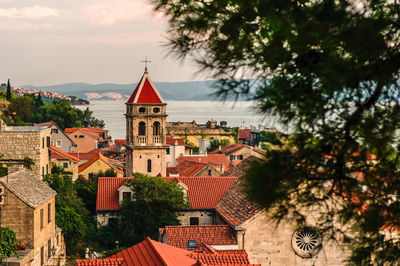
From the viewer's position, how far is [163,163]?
44938mm

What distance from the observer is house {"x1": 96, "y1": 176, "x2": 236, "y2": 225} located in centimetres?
3203

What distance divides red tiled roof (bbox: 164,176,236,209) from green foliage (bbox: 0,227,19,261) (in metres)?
13.6

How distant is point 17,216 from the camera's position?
2084 cm

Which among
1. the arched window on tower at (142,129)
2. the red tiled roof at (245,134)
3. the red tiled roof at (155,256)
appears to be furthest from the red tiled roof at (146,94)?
the red tiled roof at (245,134)

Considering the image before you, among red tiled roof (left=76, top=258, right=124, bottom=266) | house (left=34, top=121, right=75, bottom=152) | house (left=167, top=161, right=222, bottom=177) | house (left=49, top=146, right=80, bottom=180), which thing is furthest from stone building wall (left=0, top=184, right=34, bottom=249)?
house (left=34, top=121, right=75, bottom=152)

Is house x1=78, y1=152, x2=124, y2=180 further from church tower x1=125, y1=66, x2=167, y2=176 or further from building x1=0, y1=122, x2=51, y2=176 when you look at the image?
building x1=0, y1=122, x2=51, y2=176

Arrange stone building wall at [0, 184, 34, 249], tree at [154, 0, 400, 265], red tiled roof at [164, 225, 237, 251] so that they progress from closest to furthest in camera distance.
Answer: tree at [154, 0, 400, 265] → stone building wall at [0, 184, 34, 249] → red tiled roof at [164, 225, 237, 251]

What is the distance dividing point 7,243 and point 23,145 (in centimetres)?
1088

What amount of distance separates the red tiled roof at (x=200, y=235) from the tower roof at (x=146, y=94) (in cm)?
2012

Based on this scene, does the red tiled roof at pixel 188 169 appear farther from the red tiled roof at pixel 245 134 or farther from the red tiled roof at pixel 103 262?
Answer: the red tiled roof at pixel 245 134

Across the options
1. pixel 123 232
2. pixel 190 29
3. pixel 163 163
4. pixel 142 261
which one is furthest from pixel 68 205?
pixel 190 29

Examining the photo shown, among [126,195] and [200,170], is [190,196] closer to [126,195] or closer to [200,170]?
[126,195]

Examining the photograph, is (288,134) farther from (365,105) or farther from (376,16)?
(376,16)

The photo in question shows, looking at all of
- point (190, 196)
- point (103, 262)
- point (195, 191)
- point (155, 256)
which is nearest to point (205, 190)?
point (195, 191)
